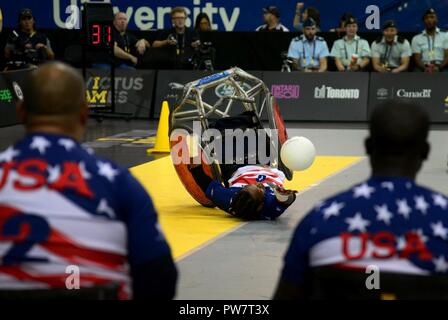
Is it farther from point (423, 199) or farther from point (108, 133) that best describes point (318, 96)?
point (423, 199)

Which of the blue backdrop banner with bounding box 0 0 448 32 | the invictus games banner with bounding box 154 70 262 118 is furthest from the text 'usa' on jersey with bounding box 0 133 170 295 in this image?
the blue backdrop banner with bounding box 0 0 448 32

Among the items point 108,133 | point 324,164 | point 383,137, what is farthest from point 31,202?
point 108,133

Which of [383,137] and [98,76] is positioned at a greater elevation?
[383,137]

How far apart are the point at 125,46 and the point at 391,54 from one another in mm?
5879

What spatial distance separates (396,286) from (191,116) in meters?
8.01

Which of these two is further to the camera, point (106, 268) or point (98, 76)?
point (98, 76)

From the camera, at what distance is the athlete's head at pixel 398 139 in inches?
161

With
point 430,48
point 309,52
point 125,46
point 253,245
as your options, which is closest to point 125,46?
point 125,46

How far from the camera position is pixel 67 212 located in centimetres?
409

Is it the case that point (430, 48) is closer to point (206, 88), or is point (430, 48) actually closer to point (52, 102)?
point (206, 88)

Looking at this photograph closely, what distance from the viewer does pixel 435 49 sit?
22.2m

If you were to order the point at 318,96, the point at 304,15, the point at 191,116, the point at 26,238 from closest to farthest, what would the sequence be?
the point at 26,238 → the point at 191,116 → the point at 318,96 → the point at 304,15

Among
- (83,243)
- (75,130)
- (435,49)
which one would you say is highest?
(75,130)

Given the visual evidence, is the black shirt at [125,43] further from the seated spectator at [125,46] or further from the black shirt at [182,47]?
the black shirt at [182,47]
